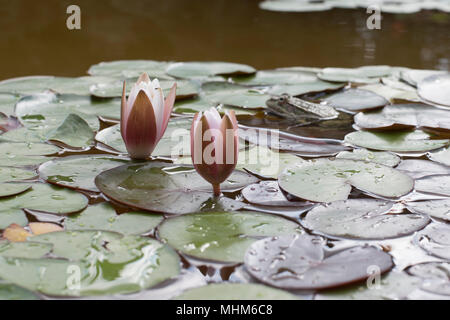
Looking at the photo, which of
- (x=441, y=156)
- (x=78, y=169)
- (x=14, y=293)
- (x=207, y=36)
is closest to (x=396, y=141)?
(x=441, y=156)

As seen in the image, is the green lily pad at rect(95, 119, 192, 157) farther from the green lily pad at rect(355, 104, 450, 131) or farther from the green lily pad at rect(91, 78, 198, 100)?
the green lily pad at rect(355, 104, 450, 131)

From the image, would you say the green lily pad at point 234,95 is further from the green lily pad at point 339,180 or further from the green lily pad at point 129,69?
the green lily pad at point 339,180

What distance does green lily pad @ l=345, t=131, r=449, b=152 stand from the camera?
4.93ft

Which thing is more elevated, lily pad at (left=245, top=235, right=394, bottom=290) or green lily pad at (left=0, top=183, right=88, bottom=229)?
green lily pad at (left=0, top=183, right=88, bottom=229)

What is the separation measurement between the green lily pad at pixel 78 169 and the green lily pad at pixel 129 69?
82 centimetres

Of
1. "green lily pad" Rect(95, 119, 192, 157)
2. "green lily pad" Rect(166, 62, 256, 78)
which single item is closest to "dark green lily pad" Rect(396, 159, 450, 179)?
"green lily pad" Rect(95, 119, 192, 157)

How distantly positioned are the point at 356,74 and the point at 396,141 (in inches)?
27.3

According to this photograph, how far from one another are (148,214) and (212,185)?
160mm

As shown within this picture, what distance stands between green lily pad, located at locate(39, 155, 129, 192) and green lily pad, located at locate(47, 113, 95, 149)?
0.14 meters

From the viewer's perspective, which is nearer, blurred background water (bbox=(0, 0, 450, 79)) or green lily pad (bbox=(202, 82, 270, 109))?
green lily pad (bbox=(202, 82, 270, 109))

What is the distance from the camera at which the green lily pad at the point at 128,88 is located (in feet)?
6.21

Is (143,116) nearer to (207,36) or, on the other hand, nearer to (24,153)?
(24,153)

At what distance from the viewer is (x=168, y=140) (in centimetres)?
154

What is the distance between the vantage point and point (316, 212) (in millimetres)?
1138
